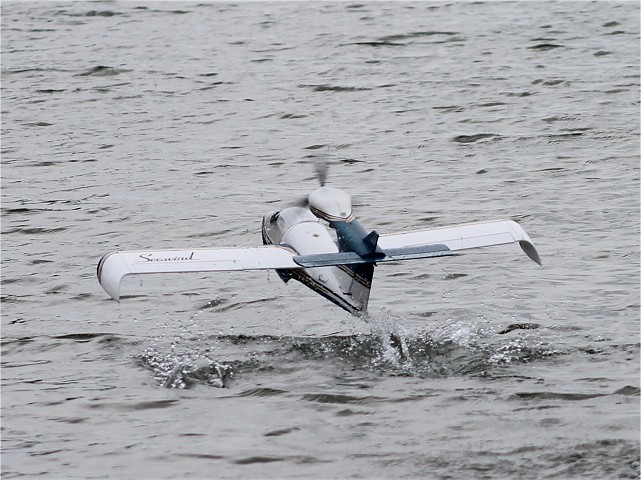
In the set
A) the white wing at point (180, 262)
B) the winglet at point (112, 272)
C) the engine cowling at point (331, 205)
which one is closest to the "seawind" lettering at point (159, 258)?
the white wing at point (180, 262)

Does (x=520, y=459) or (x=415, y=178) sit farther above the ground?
(x=520, y=459)

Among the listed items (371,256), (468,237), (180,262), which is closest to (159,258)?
→ (180,262)

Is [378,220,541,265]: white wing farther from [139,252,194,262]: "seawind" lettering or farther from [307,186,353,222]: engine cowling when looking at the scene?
[139,252,194,262]: "seawind" lettering

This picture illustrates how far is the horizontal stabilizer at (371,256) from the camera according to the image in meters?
13.8

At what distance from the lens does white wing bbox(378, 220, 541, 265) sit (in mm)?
15031

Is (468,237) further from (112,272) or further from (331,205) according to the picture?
(112,272)

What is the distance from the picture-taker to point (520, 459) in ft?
37.7

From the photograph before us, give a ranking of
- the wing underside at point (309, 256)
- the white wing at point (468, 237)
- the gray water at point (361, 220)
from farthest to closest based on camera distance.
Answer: the white wing at point (468, 237) < the wing underside at point (309, 256) < the gray water at point (361, 220)

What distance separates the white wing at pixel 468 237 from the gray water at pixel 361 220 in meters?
1.12

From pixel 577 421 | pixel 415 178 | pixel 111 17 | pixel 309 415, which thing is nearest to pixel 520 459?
pixel 577 421

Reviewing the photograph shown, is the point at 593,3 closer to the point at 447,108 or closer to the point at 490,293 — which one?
the point at 447,108

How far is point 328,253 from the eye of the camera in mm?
14961

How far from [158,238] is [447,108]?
1098cm

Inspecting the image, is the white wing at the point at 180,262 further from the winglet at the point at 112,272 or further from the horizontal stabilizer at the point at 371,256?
the horizontal stabilizer at the point at 371,256
